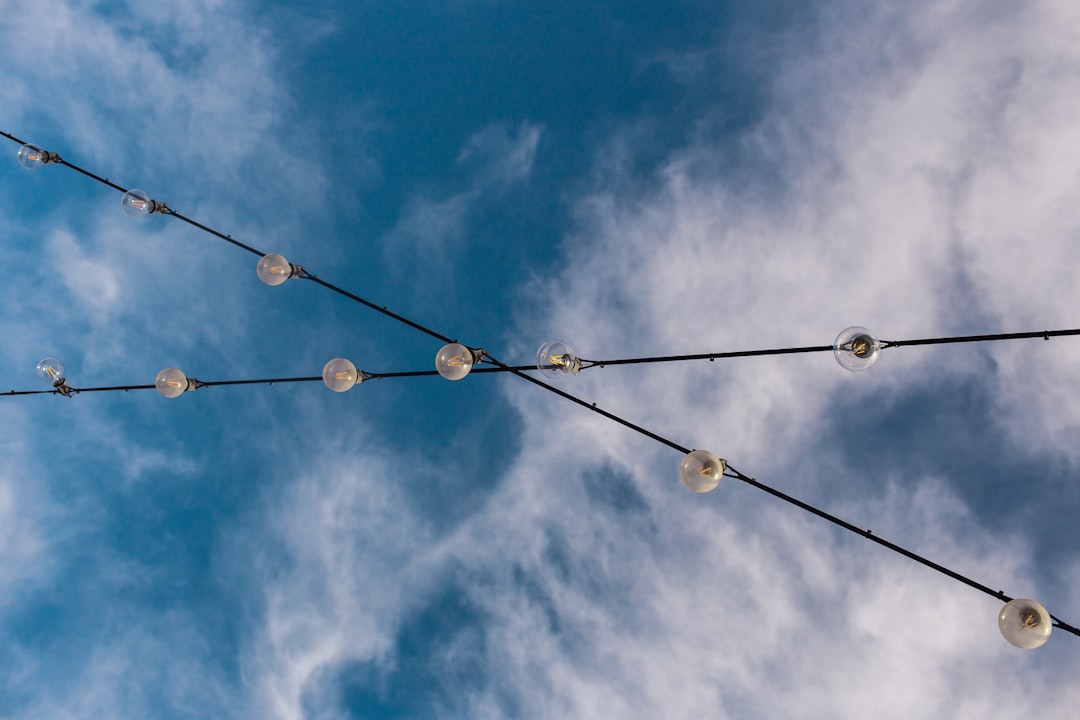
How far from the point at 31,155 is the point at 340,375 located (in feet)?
30.2

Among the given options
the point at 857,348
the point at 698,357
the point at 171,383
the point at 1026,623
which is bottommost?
the point at 1026,623

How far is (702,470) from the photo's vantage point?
921 cm

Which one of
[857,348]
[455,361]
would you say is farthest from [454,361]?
[857,348]

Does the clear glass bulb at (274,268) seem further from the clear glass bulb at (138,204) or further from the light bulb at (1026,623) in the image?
the light bulb at (1026,623)

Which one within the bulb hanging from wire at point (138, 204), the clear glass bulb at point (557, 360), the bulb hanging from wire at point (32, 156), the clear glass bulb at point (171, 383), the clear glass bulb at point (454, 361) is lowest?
the clear glass bulb at point (454, 361)

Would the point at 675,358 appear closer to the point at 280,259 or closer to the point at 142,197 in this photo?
the point at 280,259

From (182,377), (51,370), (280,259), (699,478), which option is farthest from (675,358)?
(51,370)

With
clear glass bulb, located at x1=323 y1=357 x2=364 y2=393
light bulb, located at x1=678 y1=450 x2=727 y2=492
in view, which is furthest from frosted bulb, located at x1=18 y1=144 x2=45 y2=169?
light bulb, located at x1=678 y1=450 x2=727 y2=492

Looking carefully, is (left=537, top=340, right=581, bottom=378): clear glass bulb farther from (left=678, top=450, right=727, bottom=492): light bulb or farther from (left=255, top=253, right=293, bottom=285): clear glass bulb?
(left=255, top=253, right=293, bottom=285): clear glass bulb

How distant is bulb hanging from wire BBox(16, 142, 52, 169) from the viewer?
13.3m

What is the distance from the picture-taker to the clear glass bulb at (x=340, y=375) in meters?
10.5

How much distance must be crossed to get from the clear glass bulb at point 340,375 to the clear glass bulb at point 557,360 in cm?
329

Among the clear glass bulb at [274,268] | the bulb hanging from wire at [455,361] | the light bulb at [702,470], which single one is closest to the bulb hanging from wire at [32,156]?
the clear glass bulb at [274,268]

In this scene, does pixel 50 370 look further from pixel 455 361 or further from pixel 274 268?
pixel 455 361
